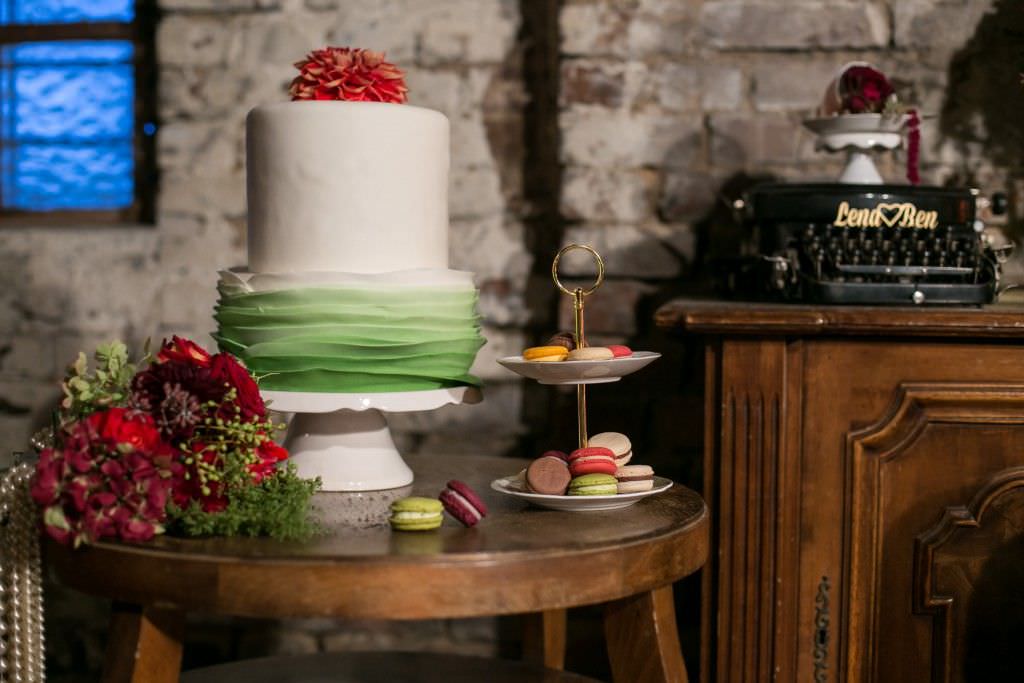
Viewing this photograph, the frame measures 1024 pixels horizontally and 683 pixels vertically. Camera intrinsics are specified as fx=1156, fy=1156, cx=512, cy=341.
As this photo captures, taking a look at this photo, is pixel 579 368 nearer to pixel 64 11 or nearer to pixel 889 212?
pixel 889 212

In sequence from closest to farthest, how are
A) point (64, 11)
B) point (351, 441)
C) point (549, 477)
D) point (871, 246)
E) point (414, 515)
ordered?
point (414, 515)
point (549, 477)
point (351, 441)
point (871, 246)
point (64, 11)

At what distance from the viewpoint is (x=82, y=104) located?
2471mm

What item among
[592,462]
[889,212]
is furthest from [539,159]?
[592,462]

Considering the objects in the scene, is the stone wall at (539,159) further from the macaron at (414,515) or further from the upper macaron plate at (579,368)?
the macaron at (414,515)

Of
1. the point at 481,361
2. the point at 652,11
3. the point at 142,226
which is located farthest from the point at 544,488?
the point at 142,226

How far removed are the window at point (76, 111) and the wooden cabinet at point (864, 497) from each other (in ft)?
4.73

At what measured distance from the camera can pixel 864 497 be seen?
4.96 feet

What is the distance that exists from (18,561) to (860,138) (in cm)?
134

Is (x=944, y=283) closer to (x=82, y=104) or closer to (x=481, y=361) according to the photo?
(x=481, y=361)

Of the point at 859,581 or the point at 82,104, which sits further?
the point at 82,104

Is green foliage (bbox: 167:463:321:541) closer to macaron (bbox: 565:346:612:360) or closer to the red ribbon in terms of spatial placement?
macaron (bbox: 565:346:612:360)

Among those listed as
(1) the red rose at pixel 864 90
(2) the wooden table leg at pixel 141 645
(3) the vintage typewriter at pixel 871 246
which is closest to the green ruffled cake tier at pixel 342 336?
(2) the wooden table leg at pixel 141 645

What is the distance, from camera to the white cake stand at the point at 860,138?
1.79m

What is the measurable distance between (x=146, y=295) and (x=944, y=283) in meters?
1.50
